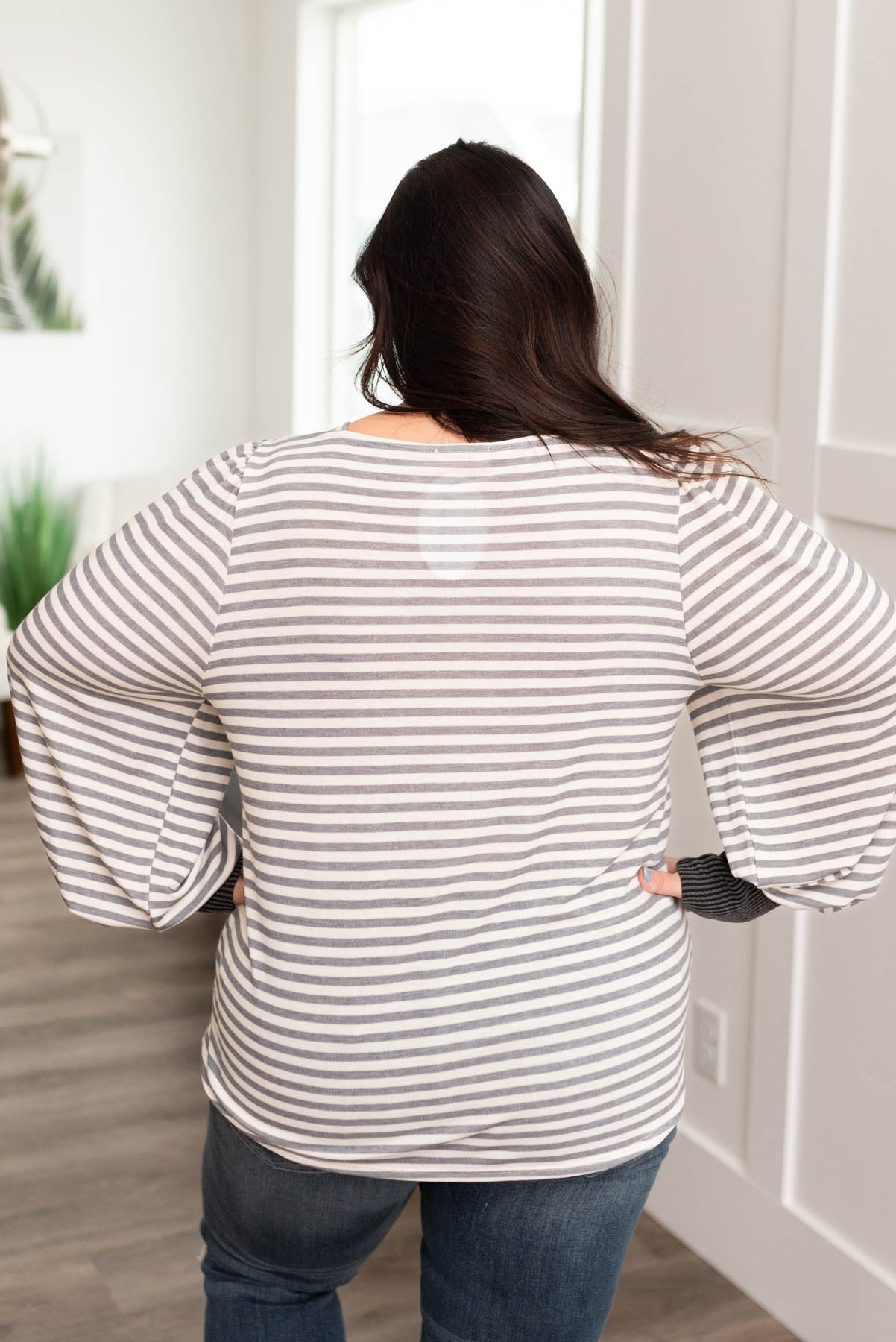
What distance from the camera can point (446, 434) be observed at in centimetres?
99

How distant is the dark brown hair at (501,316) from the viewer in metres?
0.98

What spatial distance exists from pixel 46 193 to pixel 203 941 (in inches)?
109

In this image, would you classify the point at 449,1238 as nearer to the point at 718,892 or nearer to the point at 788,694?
the point at 718,892

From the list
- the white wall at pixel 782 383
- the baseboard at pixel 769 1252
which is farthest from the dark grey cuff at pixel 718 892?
the baseboard at pixel 769 1252

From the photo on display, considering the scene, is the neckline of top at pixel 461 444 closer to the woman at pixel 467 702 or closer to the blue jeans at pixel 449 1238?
the woman at pixel 467 702

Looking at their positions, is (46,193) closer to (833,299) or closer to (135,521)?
(833,299)

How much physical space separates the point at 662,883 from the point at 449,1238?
33 centimetres

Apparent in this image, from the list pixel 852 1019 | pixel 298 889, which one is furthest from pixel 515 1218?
pixel 852 1019

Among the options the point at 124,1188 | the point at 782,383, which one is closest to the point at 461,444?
the point at 782,383

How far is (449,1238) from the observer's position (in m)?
1.13

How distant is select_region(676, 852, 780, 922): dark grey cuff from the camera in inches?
45.4

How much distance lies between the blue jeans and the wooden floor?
3.20 feet

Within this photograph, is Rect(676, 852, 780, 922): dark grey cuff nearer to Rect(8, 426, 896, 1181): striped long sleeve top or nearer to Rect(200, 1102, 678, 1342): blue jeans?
Rect(8, 426, 896, 1181): striped long sleeve top

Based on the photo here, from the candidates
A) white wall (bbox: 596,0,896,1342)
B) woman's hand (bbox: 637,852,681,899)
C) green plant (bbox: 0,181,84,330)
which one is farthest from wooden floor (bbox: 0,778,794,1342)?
green plant (bbox: 0,181,84,330)
